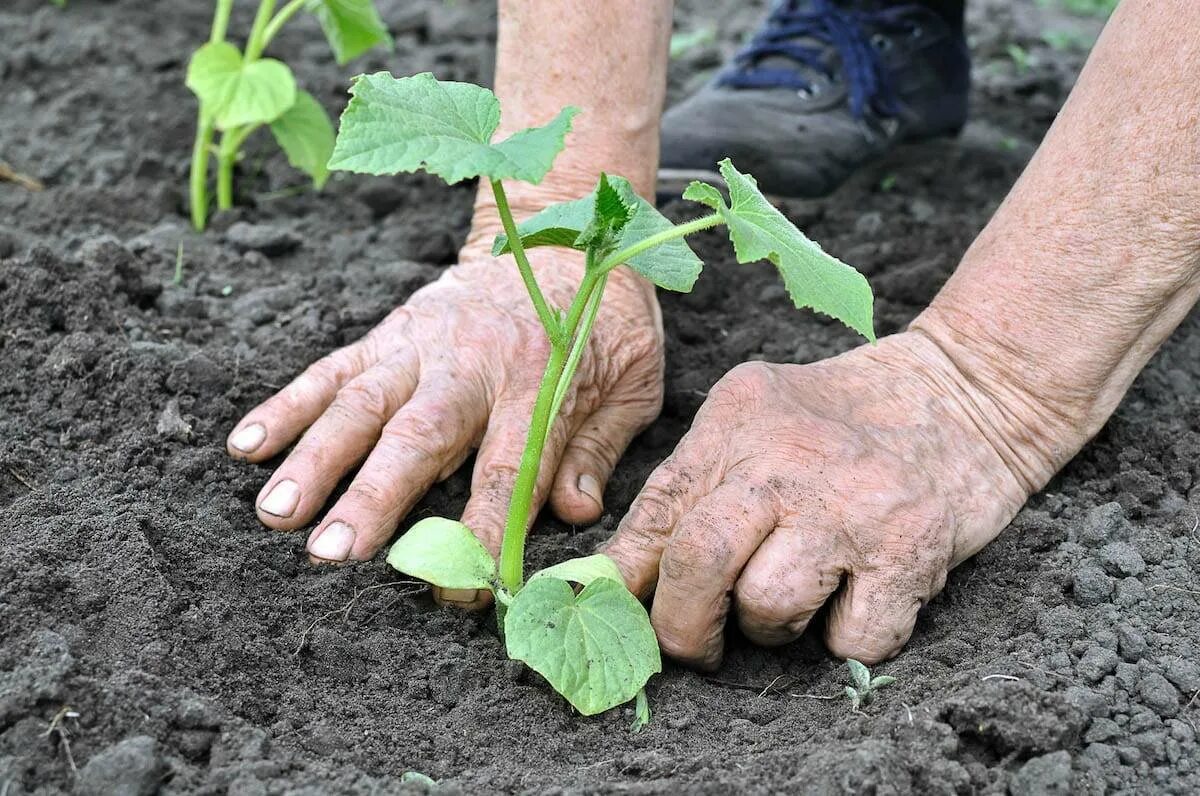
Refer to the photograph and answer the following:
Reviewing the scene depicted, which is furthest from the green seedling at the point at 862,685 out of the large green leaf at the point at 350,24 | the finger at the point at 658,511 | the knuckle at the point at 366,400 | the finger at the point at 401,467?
the large green leaf at the point at 350,24

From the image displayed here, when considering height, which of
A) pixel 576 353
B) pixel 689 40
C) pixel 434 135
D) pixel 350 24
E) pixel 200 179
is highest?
pixel 434 135

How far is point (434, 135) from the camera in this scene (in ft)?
4.37

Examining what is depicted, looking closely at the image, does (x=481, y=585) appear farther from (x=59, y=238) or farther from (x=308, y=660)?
(x=59, y=238)

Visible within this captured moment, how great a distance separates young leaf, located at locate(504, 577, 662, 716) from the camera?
1.46 meters

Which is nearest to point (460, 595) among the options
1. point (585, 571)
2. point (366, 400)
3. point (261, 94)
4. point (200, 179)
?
point (585, 571)

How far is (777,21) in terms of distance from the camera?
3.21 m

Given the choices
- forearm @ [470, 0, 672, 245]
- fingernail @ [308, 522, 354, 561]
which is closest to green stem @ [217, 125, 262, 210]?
forearm @ [470, 0, 672, 245]

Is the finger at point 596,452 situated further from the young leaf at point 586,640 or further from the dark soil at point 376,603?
the young leaf at point 586,640


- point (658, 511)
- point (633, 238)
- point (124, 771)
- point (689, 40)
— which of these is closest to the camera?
point (124, 771)

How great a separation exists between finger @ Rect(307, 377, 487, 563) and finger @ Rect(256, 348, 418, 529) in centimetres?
4

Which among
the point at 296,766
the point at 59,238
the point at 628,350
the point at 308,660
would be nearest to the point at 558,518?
the point at 628,350

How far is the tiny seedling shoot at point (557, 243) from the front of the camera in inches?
51.6

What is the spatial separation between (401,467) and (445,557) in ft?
0.83

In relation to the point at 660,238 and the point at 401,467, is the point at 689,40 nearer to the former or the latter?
the point at 401,467
